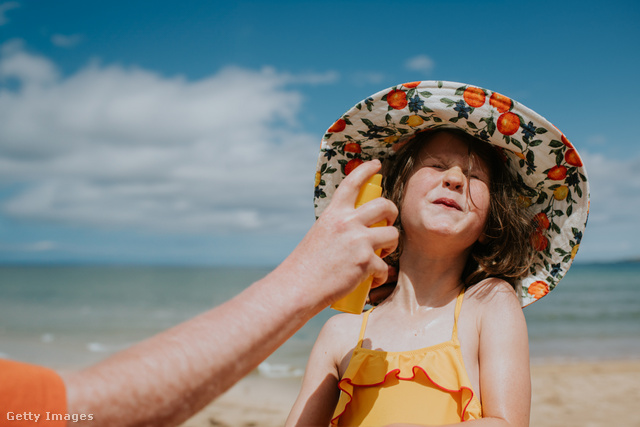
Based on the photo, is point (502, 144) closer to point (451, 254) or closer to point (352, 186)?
point (451, 254)

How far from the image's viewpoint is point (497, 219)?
2285mm

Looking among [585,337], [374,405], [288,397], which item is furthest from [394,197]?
[585,337]

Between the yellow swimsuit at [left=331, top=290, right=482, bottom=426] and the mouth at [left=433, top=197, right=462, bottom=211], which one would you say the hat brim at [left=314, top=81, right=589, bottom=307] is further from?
the yellow swimsuit at [left=331, top=290, right=482, bottom=426]

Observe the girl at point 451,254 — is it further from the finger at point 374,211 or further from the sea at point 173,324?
the sea at point 173,324

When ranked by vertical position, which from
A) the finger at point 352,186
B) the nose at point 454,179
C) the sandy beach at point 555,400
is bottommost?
the sandy beach at point 555,400

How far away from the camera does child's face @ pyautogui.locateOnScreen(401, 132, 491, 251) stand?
210 centimetres

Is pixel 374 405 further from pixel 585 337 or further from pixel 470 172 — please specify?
pixel 585 337

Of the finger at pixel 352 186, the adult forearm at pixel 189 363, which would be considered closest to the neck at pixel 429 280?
the finger at pixel 352 186

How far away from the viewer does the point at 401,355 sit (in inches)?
80.0

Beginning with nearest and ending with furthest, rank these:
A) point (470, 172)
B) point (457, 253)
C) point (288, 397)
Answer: point (470, 172) < point (457, 253) < point (288, 397)

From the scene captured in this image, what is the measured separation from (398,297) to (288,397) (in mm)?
4895

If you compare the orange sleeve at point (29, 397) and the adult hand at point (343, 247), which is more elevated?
the adult hand at point (343, 247)

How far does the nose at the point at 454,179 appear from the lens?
209 centimetres

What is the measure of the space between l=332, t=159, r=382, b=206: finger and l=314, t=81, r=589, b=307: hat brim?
2.61 feet
